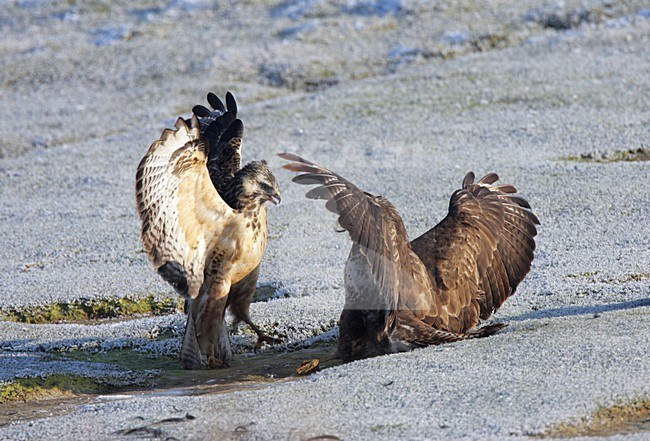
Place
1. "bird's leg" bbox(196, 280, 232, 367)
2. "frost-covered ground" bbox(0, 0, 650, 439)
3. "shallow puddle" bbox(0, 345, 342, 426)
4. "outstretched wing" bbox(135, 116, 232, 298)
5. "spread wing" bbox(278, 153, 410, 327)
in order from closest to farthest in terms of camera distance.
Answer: "frost-covered ground" bbox(0, 0, 650, 439) < "spread wing" bbox(278, 153, 410, 327) < "shallow puddle" bbox(0, 345, 342, 426) < "outstretched wing" bbox(135, 116, 232, 298) < "bird's leg" bbox(196, 280, 232, 367)

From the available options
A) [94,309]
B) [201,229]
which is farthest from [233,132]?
[94,309]

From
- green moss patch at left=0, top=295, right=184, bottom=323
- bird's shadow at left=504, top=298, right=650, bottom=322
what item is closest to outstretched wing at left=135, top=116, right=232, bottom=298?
green moss patch at left=0, top=295, right=184, bottom=323

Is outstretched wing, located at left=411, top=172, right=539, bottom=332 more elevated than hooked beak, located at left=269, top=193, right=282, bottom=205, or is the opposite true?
hooked beak, located at left=269, top=193, right=282, bottom=205

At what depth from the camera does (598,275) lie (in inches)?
341

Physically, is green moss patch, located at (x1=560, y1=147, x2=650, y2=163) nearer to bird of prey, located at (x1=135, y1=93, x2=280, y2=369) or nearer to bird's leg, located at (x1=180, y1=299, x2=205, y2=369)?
bird of prey, located at (x1=135, y1=93, x2=280, y2=369)

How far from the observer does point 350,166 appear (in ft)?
46.2

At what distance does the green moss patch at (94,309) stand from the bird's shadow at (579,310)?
3213mm

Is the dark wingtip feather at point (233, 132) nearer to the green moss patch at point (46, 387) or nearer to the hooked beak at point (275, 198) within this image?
the hooked beak at point (275, 198)

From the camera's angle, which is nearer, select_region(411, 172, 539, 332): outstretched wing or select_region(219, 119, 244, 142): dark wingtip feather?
select_region(411, 172, 539, 332): outstretched wing

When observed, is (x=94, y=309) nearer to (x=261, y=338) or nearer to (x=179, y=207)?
(x=261, y=338)

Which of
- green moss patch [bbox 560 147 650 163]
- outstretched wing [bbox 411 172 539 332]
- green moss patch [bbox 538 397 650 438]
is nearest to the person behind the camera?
green moss patch [bbox 538 397 650 438]

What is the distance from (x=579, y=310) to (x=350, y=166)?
674cm

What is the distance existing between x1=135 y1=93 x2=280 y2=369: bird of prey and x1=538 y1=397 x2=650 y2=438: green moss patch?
3339 mm

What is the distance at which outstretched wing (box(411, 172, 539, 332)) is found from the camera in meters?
7.51
